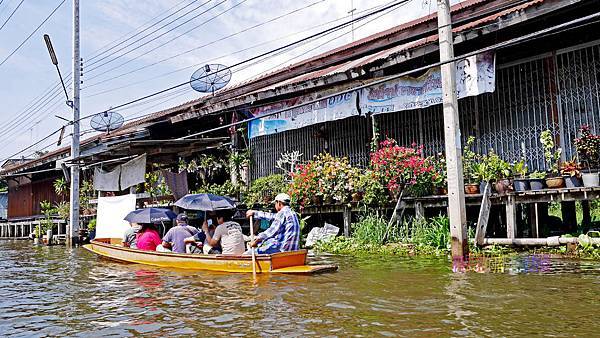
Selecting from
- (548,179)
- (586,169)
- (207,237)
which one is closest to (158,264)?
(207,237)

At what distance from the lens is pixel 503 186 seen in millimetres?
10617

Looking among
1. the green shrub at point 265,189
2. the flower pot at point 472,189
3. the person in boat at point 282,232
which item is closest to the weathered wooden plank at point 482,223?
the flower pot at point 472,189

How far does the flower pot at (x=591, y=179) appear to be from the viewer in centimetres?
948

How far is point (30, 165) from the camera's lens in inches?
1136

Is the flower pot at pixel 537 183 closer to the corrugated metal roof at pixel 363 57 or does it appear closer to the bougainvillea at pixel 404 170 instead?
the bougainvillea at pixel 404 170

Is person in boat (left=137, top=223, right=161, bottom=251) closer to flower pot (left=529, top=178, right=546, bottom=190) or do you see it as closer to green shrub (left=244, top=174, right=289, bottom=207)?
green shrub (left=244, top=174, right=289, bottom=207)

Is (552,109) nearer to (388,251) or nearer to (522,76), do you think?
(522,76)

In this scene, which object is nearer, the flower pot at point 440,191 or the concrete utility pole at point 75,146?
the flower pot at point 440,191

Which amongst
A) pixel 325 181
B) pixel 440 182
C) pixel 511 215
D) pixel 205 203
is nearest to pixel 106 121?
pixel 205 203

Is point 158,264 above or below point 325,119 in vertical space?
below

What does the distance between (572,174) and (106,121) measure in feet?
59.8

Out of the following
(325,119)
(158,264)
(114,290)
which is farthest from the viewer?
(325,119)

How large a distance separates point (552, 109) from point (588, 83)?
0.81 m

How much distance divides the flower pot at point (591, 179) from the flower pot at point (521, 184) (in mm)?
1001
